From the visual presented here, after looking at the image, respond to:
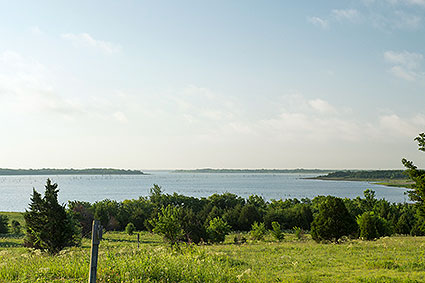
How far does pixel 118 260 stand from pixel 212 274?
314 cm

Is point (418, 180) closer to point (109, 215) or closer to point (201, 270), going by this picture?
point (201, 270)

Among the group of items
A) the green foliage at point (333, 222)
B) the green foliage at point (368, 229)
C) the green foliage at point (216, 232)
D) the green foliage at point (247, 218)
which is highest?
the green foliage at point (333, 222)

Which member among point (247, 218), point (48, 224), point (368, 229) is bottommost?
point (247, 218)

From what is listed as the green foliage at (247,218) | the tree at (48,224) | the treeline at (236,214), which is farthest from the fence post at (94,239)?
the green foliage at (247,218)

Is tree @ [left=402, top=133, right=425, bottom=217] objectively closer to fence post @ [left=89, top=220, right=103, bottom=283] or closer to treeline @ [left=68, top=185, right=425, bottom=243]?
fence post @ [left=89, top=220, right=103, bottom=283]

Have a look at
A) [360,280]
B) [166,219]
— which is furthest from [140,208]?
[360,280]

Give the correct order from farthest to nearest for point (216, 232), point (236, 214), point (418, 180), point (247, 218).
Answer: point (236, 214)
point (247, 218)
point (216, 232)
point (418, 180)

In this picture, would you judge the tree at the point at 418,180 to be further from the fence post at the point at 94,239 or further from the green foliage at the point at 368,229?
the fence post at the point at 94,239

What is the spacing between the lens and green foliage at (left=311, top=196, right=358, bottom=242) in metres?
28.3

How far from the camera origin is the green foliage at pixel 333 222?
28.3m

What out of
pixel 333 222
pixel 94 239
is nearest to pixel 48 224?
pixel 94 239

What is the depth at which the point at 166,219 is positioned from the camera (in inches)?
1136

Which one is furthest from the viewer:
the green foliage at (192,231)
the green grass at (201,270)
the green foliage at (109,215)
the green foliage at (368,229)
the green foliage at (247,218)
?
the green foliage at (247,218)

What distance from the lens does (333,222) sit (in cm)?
2834
